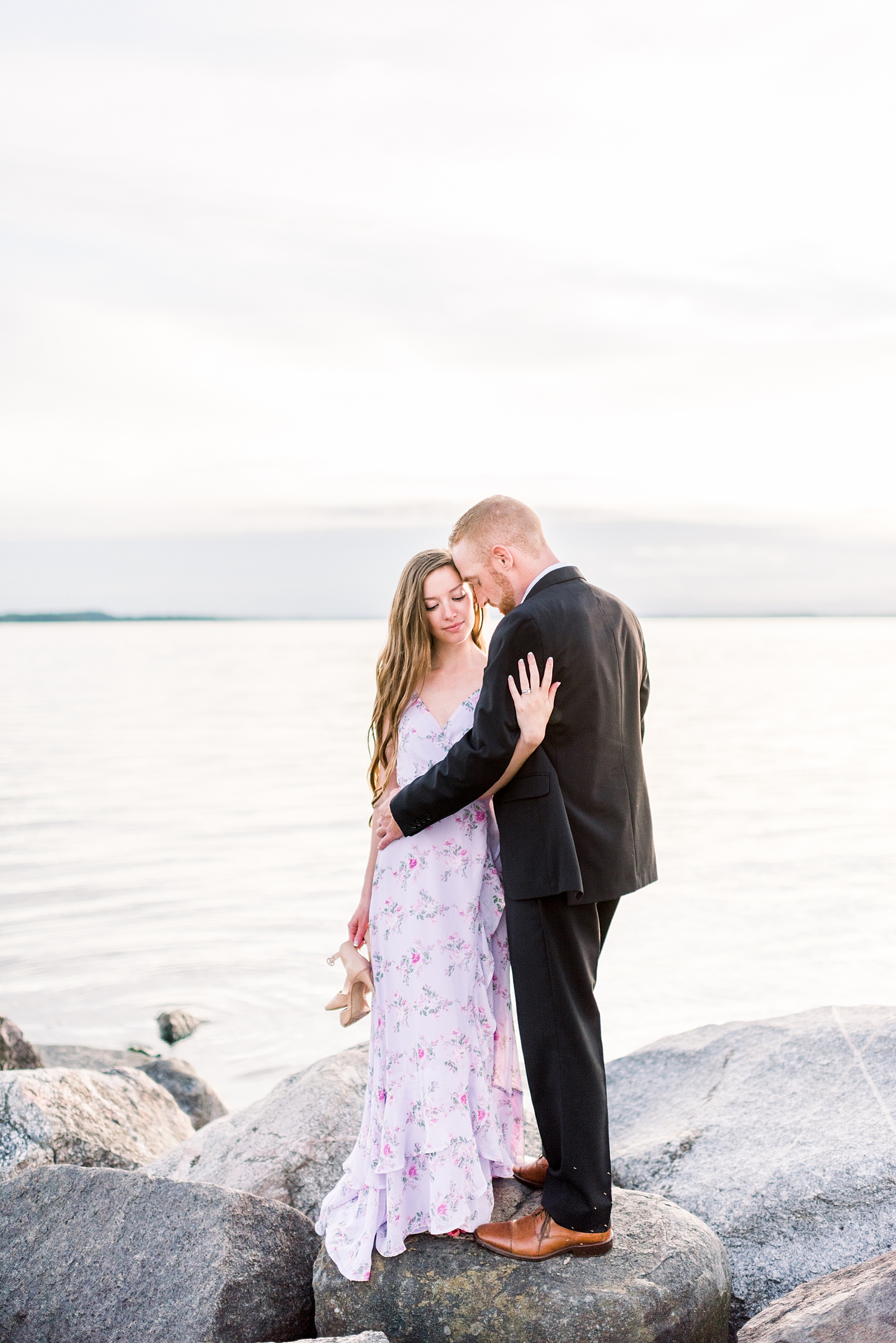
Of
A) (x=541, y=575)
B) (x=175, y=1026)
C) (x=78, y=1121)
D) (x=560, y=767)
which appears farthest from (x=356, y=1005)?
(x=175, y=1026)

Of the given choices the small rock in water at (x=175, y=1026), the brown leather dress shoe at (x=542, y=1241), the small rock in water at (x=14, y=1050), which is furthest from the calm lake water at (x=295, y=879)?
the brown leather dress shoe at (x=542, y=1241)

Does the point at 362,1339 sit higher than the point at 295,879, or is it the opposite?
the point at 362,1339

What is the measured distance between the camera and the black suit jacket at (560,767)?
362 cm

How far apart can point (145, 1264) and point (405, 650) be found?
92.6 inches

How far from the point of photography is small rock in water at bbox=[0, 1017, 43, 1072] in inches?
265

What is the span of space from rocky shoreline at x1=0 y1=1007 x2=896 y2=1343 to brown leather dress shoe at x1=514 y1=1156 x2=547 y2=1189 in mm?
58

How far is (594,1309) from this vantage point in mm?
3504

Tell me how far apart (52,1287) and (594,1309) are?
75.0 inches

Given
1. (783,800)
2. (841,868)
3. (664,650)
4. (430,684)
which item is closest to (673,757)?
(783,800)

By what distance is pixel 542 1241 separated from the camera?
12.1ft

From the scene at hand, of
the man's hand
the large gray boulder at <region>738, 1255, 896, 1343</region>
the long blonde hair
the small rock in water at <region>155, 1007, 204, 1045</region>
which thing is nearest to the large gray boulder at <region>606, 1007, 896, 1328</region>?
the large gray boulder at <region>738, 1255, 896, 1343</region>

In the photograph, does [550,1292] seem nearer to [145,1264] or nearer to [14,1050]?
[145,1264]

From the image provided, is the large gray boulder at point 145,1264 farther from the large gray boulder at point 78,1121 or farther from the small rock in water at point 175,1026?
the small rock in water at point 175,1026

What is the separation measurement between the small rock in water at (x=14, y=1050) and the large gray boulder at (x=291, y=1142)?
1609 millimetres
